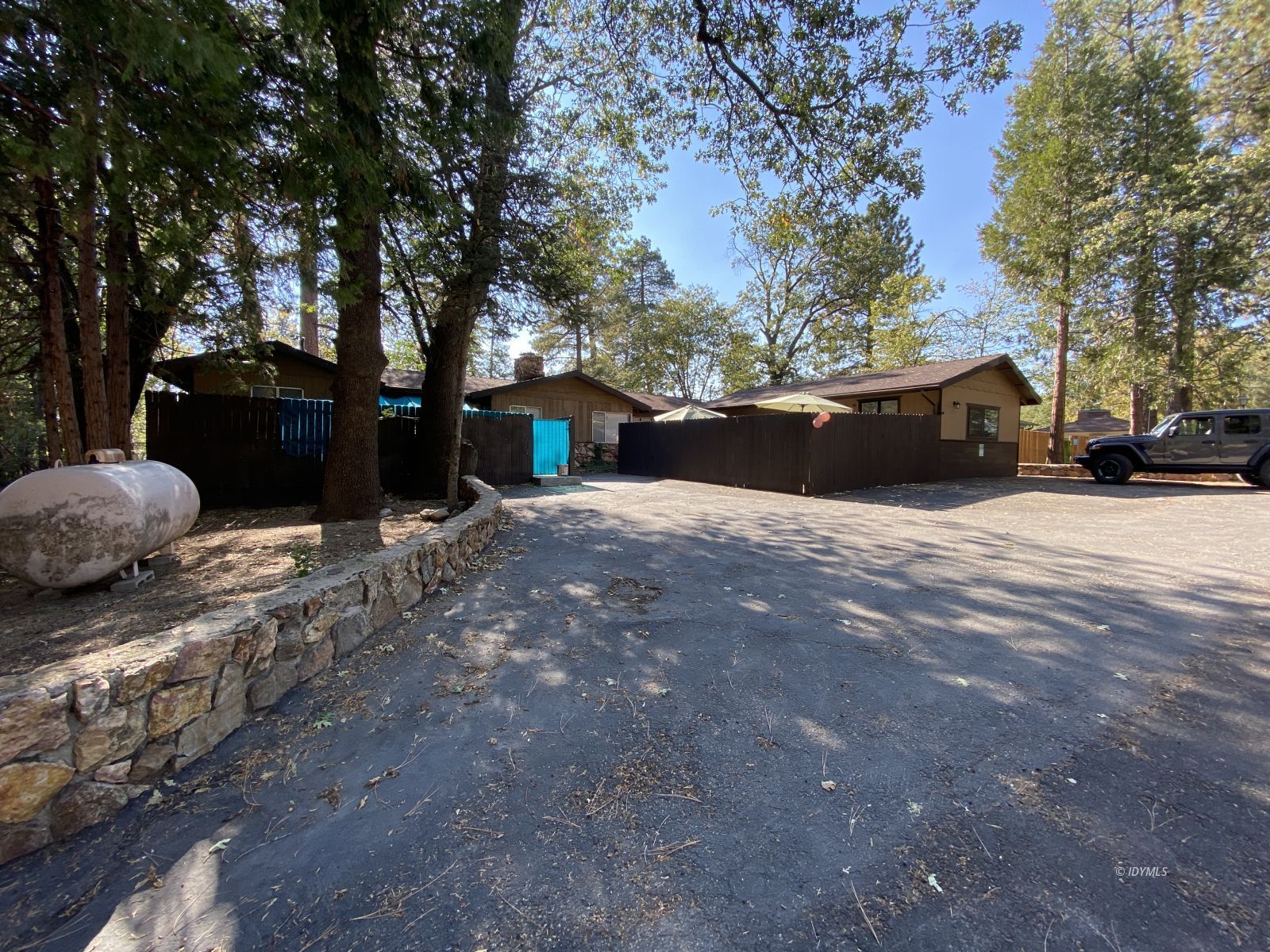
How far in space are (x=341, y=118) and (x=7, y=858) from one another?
449 centimetres

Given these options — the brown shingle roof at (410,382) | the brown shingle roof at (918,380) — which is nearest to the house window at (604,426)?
the brown shingle roof at (410,382)

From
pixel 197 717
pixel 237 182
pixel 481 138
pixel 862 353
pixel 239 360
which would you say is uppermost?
pixel 862 353

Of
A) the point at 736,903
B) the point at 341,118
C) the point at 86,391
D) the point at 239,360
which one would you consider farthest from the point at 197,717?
the point at 239,360

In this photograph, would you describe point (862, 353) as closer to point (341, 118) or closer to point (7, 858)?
point (341, 118)

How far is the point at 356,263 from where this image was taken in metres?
6.04

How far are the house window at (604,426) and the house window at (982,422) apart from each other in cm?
1099

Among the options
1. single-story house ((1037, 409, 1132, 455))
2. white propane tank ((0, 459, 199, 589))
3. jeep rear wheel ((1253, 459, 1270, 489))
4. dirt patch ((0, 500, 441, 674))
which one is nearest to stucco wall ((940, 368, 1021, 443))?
jeep rear wheel ((1253, 459, 1270, 489))

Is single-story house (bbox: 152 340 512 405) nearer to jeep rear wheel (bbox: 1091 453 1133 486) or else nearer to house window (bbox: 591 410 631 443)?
house window (bbox: 591 410 631 443)

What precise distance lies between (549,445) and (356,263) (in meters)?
8.35

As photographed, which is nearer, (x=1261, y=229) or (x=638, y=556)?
(x=638, y=556)

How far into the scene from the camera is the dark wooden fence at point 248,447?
6.91m

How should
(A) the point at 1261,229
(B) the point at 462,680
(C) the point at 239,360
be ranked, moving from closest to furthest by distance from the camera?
(B) the point at 462,680 → (C) the point at 239,360 → (A) the point at 1261,229

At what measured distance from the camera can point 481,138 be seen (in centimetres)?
550

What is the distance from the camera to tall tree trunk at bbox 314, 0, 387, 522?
3.72 meters
